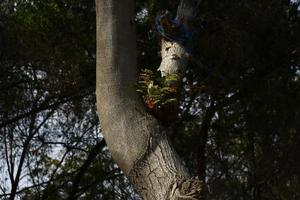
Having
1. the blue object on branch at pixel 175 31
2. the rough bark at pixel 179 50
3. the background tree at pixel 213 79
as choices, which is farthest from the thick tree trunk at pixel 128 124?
the background tree at pixel 213 79

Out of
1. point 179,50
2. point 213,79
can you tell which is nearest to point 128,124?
point 179,50

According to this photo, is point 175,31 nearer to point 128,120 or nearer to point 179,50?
point 179,50

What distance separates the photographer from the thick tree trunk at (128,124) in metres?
3.38

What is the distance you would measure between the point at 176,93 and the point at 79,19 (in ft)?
14.0

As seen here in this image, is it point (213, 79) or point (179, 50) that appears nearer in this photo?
point (179, 50)

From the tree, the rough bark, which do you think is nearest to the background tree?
the rough bark

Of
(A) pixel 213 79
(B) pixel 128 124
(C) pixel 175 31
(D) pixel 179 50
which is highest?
(A) pixel 213 79

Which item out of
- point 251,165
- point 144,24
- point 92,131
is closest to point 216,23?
point 144,24

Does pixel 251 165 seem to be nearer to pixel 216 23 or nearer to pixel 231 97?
pixel 231 97

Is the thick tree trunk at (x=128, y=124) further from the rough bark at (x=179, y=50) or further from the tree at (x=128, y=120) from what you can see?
the rough bark at (x=179, y=50)

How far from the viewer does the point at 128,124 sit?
357 centimetres

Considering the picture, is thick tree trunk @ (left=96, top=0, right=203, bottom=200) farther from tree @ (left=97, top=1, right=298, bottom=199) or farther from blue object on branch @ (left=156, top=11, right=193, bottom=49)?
blue object on branch @ (left=156, top=11, right=193, bottom=49)

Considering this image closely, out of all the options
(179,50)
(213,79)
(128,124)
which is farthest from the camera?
(213,79)

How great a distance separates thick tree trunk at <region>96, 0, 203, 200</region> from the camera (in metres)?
3.38
